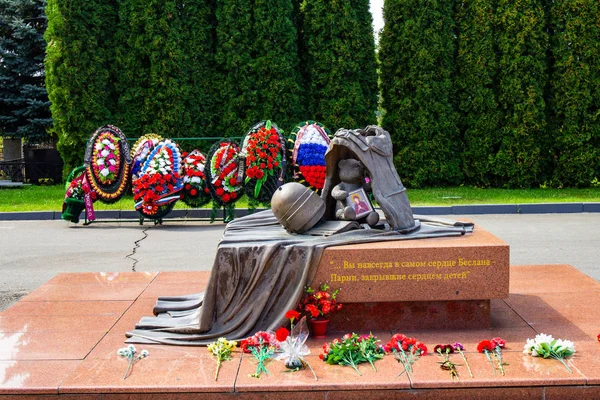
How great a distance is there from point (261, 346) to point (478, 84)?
13.6 metres

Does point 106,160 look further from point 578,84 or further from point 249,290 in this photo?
point 578,84

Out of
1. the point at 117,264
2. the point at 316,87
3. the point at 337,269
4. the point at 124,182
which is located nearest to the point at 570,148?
the point at 316,87

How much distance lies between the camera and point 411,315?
555cm

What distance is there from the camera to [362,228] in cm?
598

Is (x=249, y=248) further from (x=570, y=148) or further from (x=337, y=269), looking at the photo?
(x=570, y=148)

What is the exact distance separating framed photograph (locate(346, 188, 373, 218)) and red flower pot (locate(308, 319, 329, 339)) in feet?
3.51

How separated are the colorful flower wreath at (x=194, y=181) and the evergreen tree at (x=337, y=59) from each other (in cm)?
516

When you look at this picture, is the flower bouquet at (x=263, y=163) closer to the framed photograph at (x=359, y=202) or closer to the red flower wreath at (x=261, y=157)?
the red flower wreath at (x=261, y=157)

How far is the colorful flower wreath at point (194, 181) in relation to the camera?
12695 mm

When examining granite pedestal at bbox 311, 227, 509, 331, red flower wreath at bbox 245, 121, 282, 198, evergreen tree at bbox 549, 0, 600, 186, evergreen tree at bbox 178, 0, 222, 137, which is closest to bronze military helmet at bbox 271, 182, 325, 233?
granite pedestal at bbox 311, 227, 509, 331

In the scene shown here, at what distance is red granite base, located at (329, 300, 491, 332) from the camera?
5543 mm

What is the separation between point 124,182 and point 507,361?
9121 mm

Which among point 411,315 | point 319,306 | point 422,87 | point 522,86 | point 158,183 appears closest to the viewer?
point 319,306

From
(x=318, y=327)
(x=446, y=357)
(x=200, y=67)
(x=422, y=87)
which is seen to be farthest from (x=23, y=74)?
(x=446, y=357)
